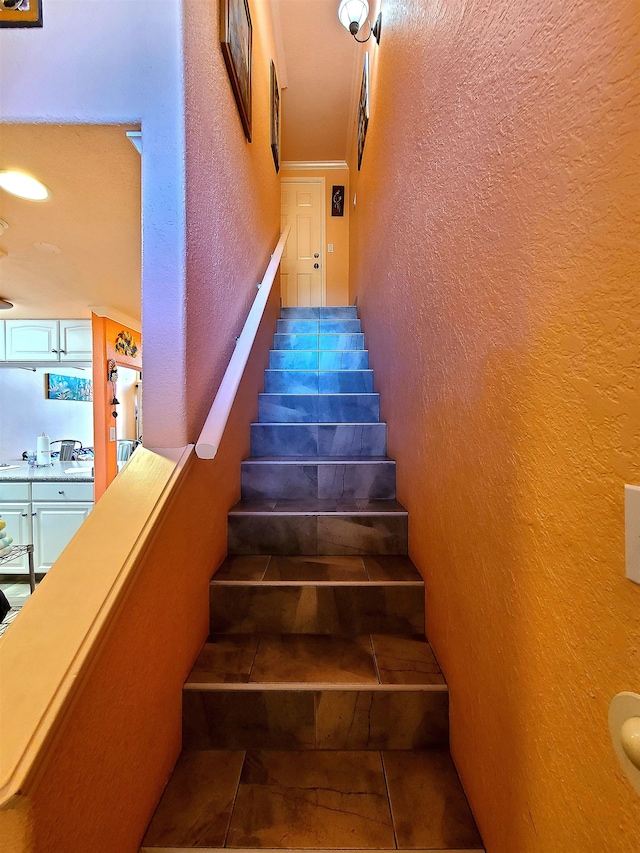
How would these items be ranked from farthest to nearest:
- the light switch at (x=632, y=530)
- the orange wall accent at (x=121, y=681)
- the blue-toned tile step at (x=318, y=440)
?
1. the blue-toned tile step at (x=318, y=440)
2. the orange wall accent at (x=121, y=681)
3. the light switch at (x=632, y=530)

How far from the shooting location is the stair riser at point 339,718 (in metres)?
0.98

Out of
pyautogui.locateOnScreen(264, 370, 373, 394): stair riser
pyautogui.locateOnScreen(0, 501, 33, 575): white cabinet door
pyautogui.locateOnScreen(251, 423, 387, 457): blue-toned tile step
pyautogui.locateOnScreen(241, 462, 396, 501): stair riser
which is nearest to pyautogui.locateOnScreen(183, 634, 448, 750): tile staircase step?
pyautogui.locateOnScreen(241, 462, 396, 501): stair riser

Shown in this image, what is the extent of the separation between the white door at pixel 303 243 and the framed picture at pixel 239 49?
9.18 feet

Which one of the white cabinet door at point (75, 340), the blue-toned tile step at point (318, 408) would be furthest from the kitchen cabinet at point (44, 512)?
the blue-toned tile step at point (318, 408)

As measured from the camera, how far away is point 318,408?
2268mm

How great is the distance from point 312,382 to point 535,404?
194cm

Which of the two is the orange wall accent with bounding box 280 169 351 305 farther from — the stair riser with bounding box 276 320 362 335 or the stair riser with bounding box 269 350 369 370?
the stair riser with bounding box 269 350 369 370

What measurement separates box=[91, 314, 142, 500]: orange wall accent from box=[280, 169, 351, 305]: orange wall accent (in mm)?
2788

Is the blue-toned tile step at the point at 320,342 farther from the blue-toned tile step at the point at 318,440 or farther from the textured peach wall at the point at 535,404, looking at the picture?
the textured peach wall at the point at 535,404

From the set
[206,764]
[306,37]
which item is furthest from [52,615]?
[306,37]

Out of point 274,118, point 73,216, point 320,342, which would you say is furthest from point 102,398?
point 274,118

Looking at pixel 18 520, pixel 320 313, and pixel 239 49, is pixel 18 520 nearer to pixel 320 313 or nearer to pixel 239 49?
pixel 320 313

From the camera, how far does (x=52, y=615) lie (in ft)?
2.16

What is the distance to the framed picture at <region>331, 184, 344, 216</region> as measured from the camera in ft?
14.9
